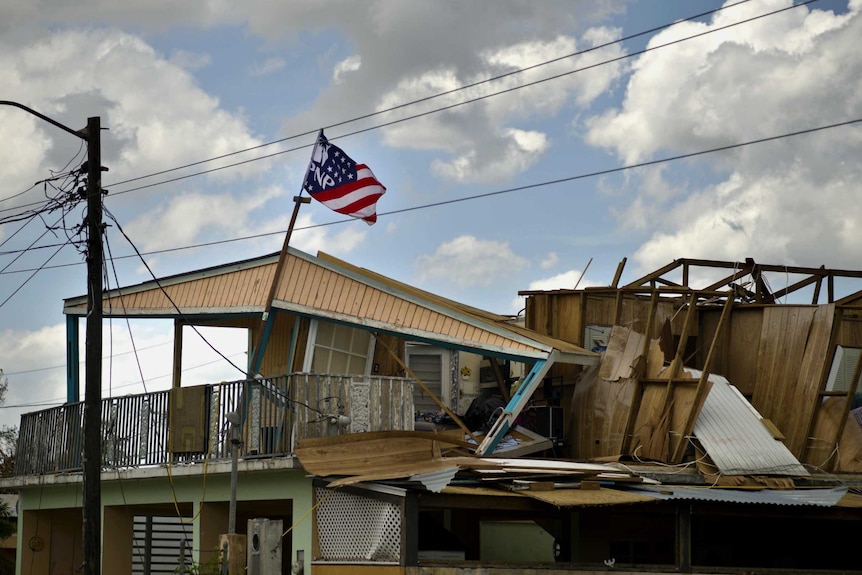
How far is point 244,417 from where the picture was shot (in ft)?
60.9

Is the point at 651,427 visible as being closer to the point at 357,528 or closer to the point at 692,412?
the point at 692,412

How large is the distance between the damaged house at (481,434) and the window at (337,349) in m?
0.05

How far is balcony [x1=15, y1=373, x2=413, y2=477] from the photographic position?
1806 cm

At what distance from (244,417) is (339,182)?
4.34 m

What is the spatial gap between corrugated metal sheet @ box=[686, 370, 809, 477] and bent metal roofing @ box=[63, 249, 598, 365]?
225 centimetres

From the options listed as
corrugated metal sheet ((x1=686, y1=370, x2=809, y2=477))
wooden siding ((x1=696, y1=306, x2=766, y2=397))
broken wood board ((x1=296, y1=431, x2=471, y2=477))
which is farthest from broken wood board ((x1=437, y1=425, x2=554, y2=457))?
wooden siding ((x1=696, y1=306, x2=766, y2=397))

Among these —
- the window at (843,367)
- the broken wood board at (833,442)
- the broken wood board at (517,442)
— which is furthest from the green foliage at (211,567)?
the window at (843,367)

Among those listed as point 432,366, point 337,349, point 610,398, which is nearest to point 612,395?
point 610,398

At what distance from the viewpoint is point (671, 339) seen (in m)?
22.0

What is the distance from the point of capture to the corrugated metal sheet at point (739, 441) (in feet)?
64.6

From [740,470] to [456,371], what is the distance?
661cm

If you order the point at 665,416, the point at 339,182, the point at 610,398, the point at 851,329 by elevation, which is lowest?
the point at 665,416

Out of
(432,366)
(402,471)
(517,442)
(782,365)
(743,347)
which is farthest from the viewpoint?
(432,366)

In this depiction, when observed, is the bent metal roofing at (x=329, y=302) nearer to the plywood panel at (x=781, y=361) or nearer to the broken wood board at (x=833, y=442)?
the plywood panel at (x=781, y=361)
